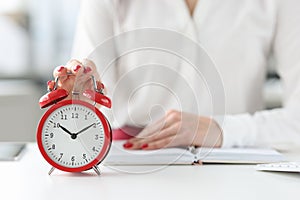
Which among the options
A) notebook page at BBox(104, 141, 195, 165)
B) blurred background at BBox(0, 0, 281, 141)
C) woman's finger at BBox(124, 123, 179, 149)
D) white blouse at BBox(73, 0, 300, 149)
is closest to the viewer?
notebook page at BBox(104, 141, 195, 165)

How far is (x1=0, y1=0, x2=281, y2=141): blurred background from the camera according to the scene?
9.97 feet

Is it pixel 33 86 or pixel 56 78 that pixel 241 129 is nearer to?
pixel 56 78

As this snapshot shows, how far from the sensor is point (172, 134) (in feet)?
4.23

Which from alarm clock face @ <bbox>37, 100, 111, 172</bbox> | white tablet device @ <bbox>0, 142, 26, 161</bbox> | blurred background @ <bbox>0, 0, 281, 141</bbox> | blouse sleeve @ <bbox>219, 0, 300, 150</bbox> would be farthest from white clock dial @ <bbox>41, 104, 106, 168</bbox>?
blurred background @ <bbox>0, 0, 281, 141</bbox>

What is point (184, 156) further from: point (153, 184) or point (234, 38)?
point (234, 38)

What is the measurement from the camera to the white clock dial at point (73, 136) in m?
1.07

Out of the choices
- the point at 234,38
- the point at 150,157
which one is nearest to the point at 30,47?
the point at 234,38

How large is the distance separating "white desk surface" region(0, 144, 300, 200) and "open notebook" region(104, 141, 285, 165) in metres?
0.02

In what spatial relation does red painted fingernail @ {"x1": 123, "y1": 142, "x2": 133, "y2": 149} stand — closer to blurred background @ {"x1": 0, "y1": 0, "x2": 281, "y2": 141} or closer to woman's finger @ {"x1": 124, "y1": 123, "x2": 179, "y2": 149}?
woman's finger @ {"x1": 124, "y1": 123, "x2": 179, "y2": 149}

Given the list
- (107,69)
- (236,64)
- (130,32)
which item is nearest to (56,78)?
(107,69)

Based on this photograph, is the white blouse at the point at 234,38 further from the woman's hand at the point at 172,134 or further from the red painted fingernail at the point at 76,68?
the red painted fingernail at the point at 76,68

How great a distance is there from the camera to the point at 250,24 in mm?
1677

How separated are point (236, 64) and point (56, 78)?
75 centimetres

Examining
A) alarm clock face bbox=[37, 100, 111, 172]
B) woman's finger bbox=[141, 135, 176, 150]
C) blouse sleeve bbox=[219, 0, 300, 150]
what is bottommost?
alarm clock face bbox=[37, 100, 111, 172]
